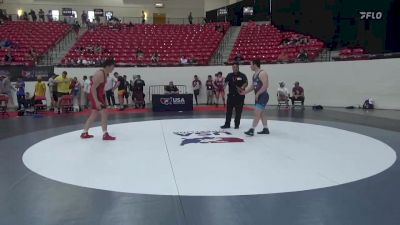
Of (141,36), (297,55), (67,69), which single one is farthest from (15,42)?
(297,55)

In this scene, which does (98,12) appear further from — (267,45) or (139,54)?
(267,45)

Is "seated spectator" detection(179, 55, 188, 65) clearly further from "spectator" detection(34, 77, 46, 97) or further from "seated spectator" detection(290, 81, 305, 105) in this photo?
"spectator" detection(34, 77, 46, 97)

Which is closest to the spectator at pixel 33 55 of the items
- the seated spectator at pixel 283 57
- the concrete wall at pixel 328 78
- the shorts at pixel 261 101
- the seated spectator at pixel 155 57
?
the concrete wall at pixel 328 78

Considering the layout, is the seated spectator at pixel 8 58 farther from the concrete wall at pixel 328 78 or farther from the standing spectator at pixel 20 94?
the standing spectator at pixel 20 94

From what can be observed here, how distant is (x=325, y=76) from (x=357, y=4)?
4.09 meters

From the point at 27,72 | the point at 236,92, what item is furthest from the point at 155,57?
the point at 236,92

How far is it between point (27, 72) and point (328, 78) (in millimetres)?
11814

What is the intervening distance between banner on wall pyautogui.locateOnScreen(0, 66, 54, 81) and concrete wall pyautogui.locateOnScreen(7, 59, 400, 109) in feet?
1.11

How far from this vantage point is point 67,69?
1574 centimetres

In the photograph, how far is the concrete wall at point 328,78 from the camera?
505 inches

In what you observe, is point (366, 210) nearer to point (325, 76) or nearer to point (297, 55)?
point (325, 76)

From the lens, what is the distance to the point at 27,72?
14930 millimetres

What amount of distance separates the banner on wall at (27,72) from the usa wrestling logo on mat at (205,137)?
380 inches

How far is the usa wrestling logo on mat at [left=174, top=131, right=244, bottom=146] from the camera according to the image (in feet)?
22.1
